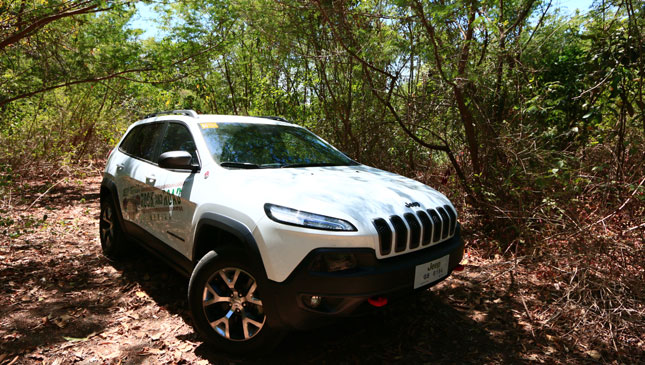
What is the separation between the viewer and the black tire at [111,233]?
430 cm

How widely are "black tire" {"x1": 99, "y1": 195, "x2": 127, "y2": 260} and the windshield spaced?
1.80 meters

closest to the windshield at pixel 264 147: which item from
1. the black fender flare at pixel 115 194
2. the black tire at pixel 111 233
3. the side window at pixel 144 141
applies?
the side window at pixel 144 141

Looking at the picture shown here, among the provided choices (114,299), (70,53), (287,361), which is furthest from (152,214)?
(70,53)

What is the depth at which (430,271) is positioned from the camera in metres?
2.55

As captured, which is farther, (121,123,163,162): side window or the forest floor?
(121,123,163,162): side window

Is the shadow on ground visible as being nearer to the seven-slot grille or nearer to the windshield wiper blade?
the seven-slot grille

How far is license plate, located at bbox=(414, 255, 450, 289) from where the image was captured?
245 cm

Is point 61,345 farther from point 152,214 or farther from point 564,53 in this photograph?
point 564,53

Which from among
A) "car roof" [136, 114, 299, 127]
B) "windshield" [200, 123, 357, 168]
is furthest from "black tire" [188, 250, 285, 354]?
"car roof" [136, 114, 299, 127]

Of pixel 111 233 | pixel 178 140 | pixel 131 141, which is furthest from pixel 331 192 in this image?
pixel 111 233

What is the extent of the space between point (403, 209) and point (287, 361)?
1297mm

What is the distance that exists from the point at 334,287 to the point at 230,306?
843 millimetres

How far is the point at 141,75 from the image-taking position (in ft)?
24.9

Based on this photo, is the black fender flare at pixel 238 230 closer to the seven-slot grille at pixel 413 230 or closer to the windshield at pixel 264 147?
the windshield at pixel 264 147
